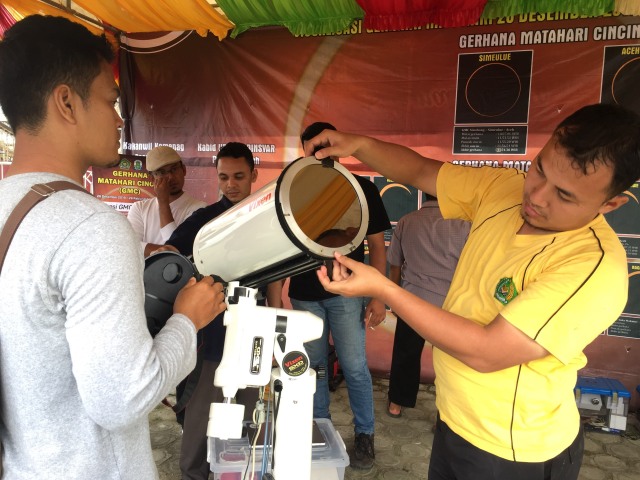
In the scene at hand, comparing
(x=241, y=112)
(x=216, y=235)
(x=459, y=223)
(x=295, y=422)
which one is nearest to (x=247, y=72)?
(x=241, y=112)

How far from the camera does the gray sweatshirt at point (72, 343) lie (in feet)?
2.45

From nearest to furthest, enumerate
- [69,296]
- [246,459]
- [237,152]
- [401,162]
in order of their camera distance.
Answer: [69,296]
[401,162]
[246,459]
[237,152]

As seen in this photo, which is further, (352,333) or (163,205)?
(163,205)

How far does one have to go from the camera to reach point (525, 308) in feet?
3.06

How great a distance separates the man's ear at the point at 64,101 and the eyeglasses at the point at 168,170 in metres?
2.16

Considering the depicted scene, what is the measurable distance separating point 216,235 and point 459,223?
184cm

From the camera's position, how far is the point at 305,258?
1021 mm

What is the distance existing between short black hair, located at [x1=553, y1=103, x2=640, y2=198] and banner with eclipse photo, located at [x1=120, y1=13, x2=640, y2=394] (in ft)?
7.73

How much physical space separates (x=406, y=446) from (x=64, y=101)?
2601 millimetres

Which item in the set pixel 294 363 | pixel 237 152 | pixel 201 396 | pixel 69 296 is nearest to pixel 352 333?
pixel 201 396

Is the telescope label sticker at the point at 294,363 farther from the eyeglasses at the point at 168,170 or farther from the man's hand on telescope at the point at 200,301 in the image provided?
the eyeglasses at the point at 168,170

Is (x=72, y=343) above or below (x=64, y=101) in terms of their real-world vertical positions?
below

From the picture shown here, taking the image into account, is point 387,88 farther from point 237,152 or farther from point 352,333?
point 352,333

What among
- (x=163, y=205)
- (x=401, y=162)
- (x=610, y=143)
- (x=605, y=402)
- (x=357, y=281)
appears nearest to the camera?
(x=610, y=143)
